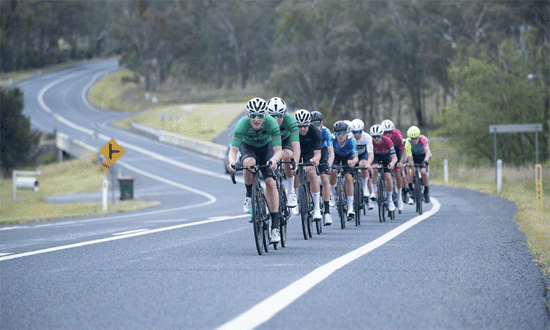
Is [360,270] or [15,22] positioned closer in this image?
[360,270]

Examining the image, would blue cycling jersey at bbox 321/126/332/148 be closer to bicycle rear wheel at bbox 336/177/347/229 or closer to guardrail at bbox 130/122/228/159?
bicycle rear wheel at bbox 336/177/347/229

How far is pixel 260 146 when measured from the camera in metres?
10.4

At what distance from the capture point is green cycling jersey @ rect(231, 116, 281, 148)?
10.2 meters

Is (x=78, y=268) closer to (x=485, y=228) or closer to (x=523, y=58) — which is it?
(x=485, y=228)

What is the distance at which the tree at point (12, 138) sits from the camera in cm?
5144

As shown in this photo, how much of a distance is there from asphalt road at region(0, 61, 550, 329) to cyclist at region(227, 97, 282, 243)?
63cm

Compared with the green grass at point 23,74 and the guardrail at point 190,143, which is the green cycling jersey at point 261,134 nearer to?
the guardrail at point 190,143

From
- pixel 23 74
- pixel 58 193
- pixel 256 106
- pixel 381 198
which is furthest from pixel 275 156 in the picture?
pixel 23 74

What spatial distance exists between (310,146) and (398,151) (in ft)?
19.7

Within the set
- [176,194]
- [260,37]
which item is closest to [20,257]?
[176,194]

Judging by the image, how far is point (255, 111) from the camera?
9969mm

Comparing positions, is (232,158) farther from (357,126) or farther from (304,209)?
(357,126)

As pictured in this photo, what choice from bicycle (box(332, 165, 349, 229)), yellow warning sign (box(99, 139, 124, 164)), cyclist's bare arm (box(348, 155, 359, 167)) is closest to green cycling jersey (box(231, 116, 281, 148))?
bicycle (box(332, 165, 349, 229))

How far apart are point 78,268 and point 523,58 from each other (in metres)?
42.2
